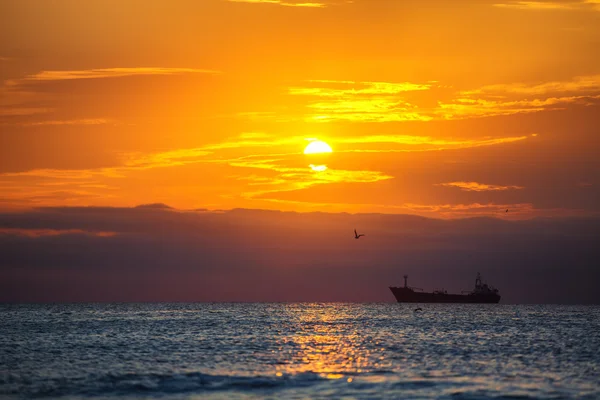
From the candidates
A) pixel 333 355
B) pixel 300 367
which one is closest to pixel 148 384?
pixel 300 367

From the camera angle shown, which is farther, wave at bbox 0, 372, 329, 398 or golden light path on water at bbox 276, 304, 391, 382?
golden light path on water at bbox 276, 304, 391, 382

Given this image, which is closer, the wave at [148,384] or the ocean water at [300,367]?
the ocean water at [300,367]

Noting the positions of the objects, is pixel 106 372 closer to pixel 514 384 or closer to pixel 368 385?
pixel 368 385

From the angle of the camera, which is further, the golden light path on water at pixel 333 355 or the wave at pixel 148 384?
the golden light path on water at pixel 333 355

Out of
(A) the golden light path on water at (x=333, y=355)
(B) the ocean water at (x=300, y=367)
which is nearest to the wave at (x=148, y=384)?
(B) the ocean water at (x=300, y=367)

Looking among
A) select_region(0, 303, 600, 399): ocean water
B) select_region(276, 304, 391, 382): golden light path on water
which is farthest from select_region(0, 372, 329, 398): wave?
select_region(276, 304, 391, 382): golden light path on water

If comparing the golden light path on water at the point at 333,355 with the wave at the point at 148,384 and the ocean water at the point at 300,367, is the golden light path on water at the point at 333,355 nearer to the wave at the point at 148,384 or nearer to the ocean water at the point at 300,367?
the ocean water at the point at 300,367

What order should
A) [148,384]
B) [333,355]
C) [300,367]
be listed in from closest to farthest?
1. [148,384]
2. [300,367]
3. [333,355]

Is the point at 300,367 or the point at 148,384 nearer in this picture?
the point at 148,384

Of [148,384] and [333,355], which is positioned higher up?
[333,355]

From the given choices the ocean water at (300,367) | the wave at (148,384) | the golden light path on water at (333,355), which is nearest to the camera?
the ocean water at (300,367)

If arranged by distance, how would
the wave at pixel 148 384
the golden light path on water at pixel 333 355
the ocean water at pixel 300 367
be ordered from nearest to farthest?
the ocean water at pixel 300 367, the wave at pixel 148 384, the golden light path on water at pixel 333 355

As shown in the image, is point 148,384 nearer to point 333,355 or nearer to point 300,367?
point 300,367

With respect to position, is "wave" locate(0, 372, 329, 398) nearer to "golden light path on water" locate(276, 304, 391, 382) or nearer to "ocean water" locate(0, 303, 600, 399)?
"ocean water" locate(0, 303, 600, 399)
